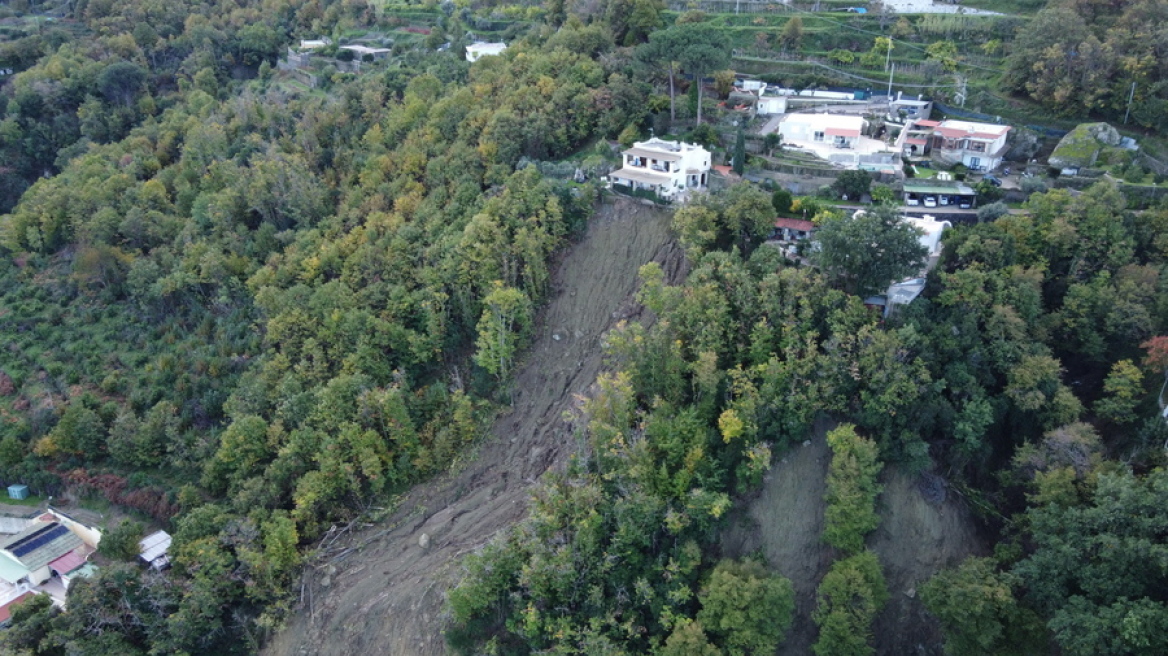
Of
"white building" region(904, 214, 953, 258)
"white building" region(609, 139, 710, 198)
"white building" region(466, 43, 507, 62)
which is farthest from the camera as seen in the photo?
"white building" region(466, 43, 507, 62)

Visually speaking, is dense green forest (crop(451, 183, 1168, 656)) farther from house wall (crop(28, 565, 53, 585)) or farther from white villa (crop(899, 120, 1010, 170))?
house wall (crop(28, 565, 53, 585))

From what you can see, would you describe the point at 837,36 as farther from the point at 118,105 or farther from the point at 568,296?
the point at 118,105

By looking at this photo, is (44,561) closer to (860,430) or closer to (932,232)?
(860,430)

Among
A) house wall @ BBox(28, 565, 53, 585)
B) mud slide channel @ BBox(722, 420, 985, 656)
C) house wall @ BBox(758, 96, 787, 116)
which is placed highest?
house wall @ BBox(758, 96, 787, 116)

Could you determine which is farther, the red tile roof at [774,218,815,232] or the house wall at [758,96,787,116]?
the house wall at [758,96,787,116]

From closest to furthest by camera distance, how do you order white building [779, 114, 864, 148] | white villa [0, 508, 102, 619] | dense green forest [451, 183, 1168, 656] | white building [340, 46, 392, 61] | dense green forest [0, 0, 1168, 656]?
dense green forest [451, 183, 1168, 656] < dense green forest [0, 0, 1168, 656] < white villa [0, 508, 102, 619] < white building [779, 114, 864, 148] < white building [340, 46, 392, 61]

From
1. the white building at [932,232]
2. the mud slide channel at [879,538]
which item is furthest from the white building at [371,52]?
the mud slide channel at [879,538]

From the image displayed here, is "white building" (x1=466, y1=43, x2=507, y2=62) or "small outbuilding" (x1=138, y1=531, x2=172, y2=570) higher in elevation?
"white building" (x1=466, y1=43, x2=507, y2=62)

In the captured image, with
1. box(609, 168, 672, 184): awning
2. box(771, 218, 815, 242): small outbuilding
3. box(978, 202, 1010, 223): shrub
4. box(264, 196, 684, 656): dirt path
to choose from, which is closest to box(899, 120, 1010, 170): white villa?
box(978, 202, 1010, 223): shrub
